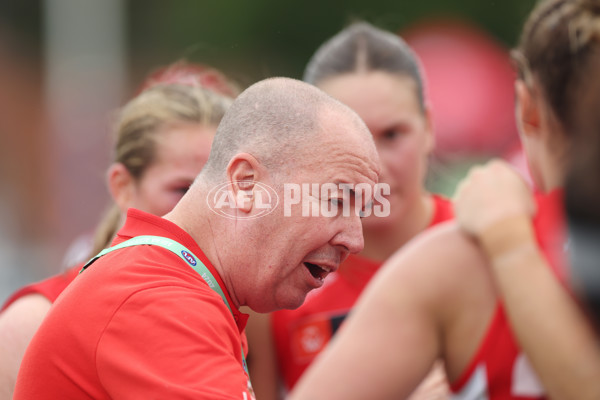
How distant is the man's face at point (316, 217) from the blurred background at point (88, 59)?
9.58 meters

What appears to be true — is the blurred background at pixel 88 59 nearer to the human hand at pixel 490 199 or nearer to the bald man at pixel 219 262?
the human hand at pixel 490 199

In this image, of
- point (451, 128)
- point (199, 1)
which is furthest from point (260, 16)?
point (451, 128)

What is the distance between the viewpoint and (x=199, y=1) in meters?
18.4

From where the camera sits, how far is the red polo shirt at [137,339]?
1423 mm

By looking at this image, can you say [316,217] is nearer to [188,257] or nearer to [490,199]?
[188,257]

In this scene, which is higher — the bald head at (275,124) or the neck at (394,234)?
the bald head at (275,124)

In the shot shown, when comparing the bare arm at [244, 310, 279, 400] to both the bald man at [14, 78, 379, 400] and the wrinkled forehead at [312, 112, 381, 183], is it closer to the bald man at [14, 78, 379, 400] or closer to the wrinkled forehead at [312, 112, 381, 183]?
the bald man at [14, 78, 379, 400]

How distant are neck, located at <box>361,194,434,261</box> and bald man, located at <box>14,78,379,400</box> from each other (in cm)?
153

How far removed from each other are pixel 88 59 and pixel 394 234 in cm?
1438

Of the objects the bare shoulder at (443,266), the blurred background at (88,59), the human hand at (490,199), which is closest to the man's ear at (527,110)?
the human hand at (490,199)

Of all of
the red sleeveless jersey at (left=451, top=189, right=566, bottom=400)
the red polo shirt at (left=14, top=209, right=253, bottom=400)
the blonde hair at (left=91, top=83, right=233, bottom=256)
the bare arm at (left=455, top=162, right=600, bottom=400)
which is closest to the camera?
the red polo shirt at (left=14, top=209, right=253, bottom=400)

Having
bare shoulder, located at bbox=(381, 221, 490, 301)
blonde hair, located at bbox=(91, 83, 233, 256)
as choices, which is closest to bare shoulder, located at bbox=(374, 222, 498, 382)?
bare shoulder, located at bbox=(381, 221, 490, 301)

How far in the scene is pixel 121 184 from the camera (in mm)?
2705

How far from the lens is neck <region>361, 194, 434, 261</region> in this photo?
3361 mm
